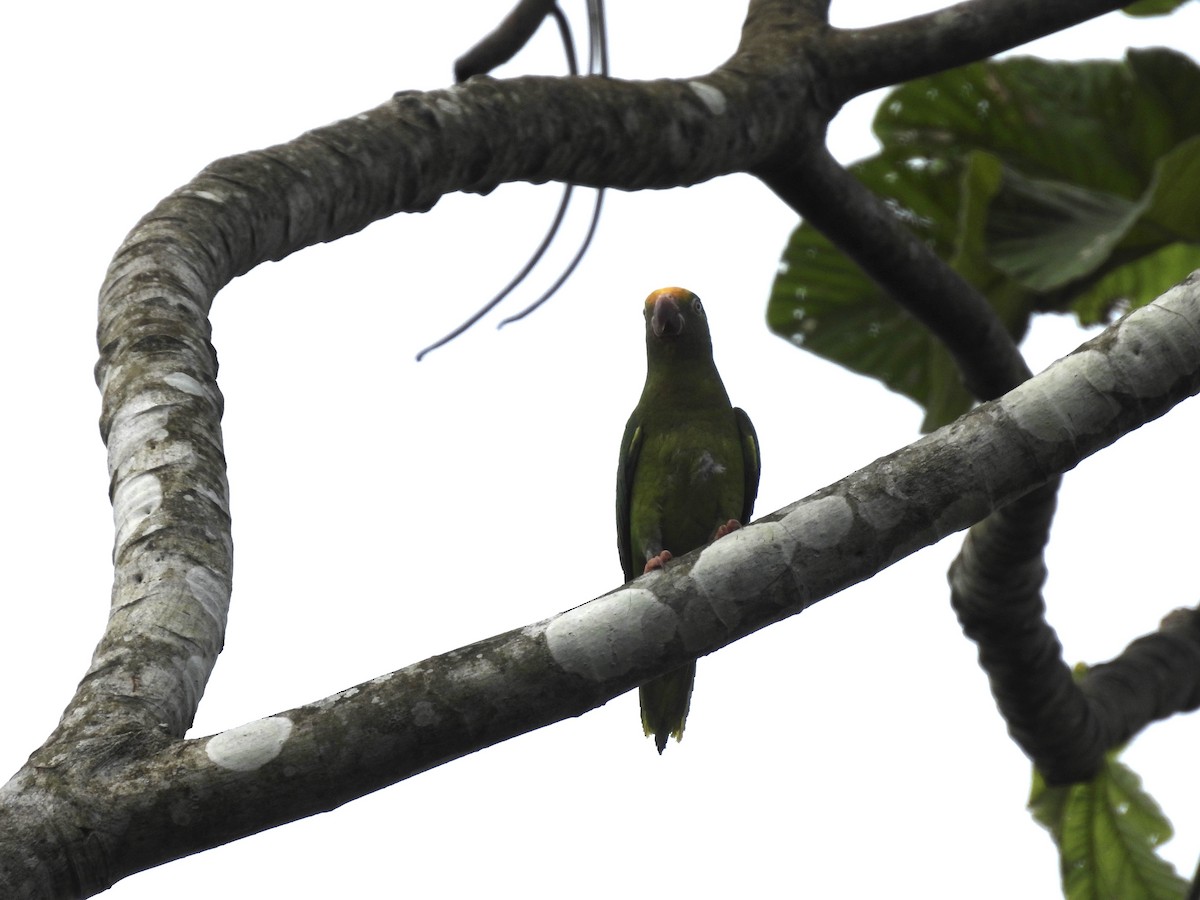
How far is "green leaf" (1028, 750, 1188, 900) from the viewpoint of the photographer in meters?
5.16

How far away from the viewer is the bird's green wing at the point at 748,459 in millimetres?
4277

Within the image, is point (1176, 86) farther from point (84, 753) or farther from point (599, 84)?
point (84, 753)

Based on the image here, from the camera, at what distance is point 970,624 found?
15.5 ft

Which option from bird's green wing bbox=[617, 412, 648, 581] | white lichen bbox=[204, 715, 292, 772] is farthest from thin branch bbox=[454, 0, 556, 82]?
white lichen bbox=[204, 715, 292, 772]

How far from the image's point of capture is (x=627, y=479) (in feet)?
14.0

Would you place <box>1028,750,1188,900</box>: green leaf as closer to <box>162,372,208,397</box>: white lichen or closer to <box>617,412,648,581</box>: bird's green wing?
<box>617,412,648,581</box>: bird's green wing

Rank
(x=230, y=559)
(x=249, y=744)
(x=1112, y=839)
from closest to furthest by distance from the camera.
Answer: (x=249, y=744) < (x=230, y=559) < (x=1112, y=839)

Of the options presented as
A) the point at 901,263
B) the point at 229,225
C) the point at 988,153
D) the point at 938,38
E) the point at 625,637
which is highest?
the point at 988,153

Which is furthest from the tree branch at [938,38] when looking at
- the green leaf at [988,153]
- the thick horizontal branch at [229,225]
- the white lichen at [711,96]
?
the green leaf at [988,153]

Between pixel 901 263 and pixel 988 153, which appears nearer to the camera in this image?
pixel 901 263

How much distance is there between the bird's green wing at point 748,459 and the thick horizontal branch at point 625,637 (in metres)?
2.20

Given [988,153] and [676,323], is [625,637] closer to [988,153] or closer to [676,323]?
[676,323]

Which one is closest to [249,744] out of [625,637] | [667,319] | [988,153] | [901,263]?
[625,637]

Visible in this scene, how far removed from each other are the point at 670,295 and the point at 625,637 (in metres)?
2.68
